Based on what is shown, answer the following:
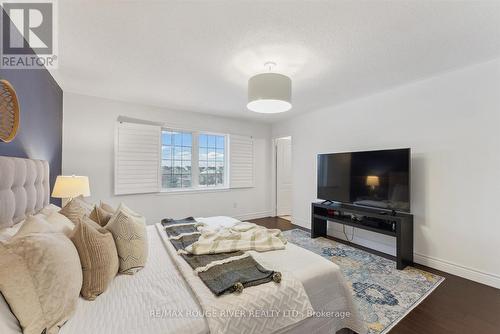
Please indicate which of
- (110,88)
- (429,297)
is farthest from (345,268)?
(110,88)

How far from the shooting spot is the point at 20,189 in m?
1.66

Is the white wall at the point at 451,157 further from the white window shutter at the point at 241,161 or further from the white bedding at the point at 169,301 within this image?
the white window shutter at the point at 241,161

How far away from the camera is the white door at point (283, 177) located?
5723 mm

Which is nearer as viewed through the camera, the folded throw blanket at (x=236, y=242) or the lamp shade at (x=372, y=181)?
the folded throw blanket at (x=236, y=242)

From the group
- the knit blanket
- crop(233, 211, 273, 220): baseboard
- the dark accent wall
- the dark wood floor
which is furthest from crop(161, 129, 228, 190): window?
the dark wood floor

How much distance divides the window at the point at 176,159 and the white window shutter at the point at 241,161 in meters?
0.91

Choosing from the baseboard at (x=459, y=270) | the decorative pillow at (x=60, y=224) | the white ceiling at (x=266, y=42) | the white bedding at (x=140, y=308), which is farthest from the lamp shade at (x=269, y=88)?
the baseboard at (x=459, y=270)

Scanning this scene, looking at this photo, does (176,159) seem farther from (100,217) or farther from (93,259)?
(93,259)

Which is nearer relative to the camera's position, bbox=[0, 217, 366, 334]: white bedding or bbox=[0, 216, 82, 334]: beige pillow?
bbox=[0, 216, 82, 334]: beige pillow

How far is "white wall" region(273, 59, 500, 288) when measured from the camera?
240 centimetres

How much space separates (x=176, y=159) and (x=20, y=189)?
2.78 metres

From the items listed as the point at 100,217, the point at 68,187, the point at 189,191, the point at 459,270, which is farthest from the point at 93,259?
the point at 459,270

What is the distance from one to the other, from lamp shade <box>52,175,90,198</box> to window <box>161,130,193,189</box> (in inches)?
65.5

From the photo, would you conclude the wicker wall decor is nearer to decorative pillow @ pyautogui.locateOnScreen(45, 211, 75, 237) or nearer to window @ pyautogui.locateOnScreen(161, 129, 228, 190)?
decorative pillow @ pyautogui.locateOnScreen(45, 211, 75, 237)
